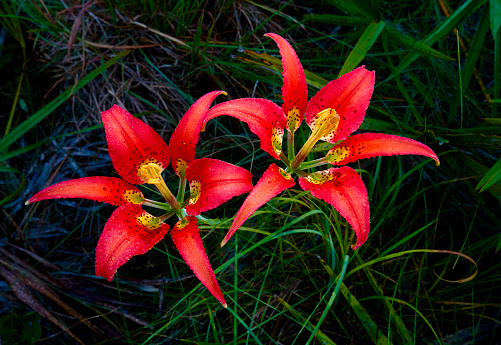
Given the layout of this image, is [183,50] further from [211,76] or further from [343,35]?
[343,35]

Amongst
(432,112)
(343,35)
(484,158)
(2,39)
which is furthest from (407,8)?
(2,39)

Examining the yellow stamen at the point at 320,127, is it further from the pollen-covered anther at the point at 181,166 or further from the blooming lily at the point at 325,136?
the pollen-covered anther at the point at 181,166

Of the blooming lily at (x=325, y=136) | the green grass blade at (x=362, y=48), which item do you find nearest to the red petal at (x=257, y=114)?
the blooming lily at (x=325, y=136)

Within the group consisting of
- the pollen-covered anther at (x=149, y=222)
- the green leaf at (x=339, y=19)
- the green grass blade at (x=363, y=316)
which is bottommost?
Answer: the green grass blade at (x=363, y=316)

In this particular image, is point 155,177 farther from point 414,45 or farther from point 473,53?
point 473,53

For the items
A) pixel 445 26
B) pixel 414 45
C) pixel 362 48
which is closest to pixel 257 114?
pixel 362 48
